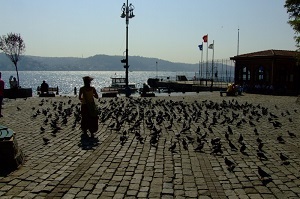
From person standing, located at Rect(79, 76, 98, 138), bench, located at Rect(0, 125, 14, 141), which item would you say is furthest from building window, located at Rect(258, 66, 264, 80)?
bench, located at Rect(0, 125, 14, 141)

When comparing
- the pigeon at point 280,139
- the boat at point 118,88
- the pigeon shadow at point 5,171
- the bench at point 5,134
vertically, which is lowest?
the pigeon shadow at point 5,171

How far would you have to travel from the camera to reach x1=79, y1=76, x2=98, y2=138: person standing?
11062mm

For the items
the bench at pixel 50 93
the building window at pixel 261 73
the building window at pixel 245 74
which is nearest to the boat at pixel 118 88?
the bench at pixel 50 93

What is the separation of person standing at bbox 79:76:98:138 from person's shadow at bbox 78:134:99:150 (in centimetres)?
27

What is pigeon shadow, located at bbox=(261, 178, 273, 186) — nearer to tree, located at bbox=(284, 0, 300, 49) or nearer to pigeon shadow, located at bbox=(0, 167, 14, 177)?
pigeon shadow, located at bbox=(0, 167, 14, 177)

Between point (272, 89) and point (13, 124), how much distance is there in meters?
28.0

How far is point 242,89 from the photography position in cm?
3628

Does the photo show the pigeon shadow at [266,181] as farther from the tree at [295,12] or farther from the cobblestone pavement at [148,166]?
the tree at [295,12]

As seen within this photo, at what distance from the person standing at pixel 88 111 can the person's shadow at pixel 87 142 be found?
0.27 metres

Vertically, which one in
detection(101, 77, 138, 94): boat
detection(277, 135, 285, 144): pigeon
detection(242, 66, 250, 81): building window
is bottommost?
detection(277, 135, 285, 144): pigeon

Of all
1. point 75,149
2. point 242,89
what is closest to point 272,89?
point 242,89

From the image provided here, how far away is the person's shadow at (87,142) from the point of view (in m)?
9.38

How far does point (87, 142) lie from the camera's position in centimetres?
1008

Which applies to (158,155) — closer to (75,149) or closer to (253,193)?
(75,149)
